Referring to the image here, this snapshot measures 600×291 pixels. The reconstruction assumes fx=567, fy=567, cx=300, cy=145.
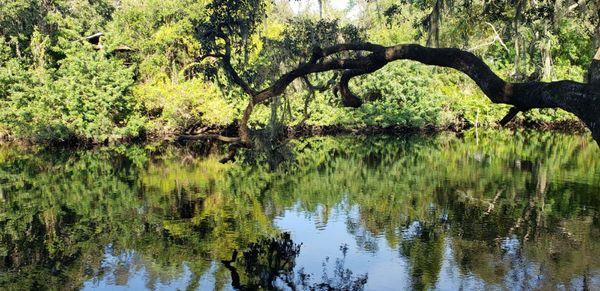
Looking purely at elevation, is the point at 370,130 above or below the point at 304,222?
above

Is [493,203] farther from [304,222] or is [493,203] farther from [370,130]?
[370,130]

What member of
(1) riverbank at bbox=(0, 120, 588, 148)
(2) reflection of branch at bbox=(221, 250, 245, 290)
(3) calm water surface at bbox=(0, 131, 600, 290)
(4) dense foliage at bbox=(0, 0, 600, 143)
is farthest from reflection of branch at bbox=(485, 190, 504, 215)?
(1) riverbank at bbox=(0, 120, 588, 148)

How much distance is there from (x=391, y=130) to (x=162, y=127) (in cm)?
1418

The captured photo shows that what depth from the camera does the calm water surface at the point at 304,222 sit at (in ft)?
32.6

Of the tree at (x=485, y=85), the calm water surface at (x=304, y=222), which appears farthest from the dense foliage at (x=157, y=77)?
the tree at (x=485, y=85)

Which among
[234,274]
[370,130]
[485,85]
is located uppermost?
[485,85]

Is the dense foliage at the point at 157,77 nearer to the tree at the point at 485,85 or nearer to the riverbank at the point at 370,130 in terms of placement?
the riverbank at the point at 370,130

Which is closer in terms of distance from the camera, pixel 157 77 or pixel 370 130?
pixel 157 77

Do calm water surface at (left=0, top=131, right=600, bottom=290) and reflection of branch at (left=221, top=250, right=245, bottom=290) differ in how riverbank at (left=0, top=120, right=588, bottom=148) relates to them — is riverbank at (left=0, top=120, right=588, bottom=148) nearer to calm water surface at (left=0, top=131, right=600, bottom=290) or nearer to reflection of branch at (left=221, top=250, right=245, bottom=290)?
calm water surface at (left=0, top=131, right=600, bottom=290)

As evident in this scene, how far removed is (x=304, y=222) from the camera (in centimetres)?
1398

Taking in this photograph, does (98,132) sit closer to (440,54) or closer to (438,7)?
(438,7)

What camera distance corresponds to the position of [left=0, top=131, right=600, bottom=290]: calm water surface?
9945 millimetres

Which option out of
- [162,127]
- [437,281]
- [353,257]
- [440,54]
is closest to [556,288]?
[437,281]

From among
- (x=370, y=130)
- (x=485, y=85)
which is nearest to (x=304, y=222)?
(x=485, y=85)
